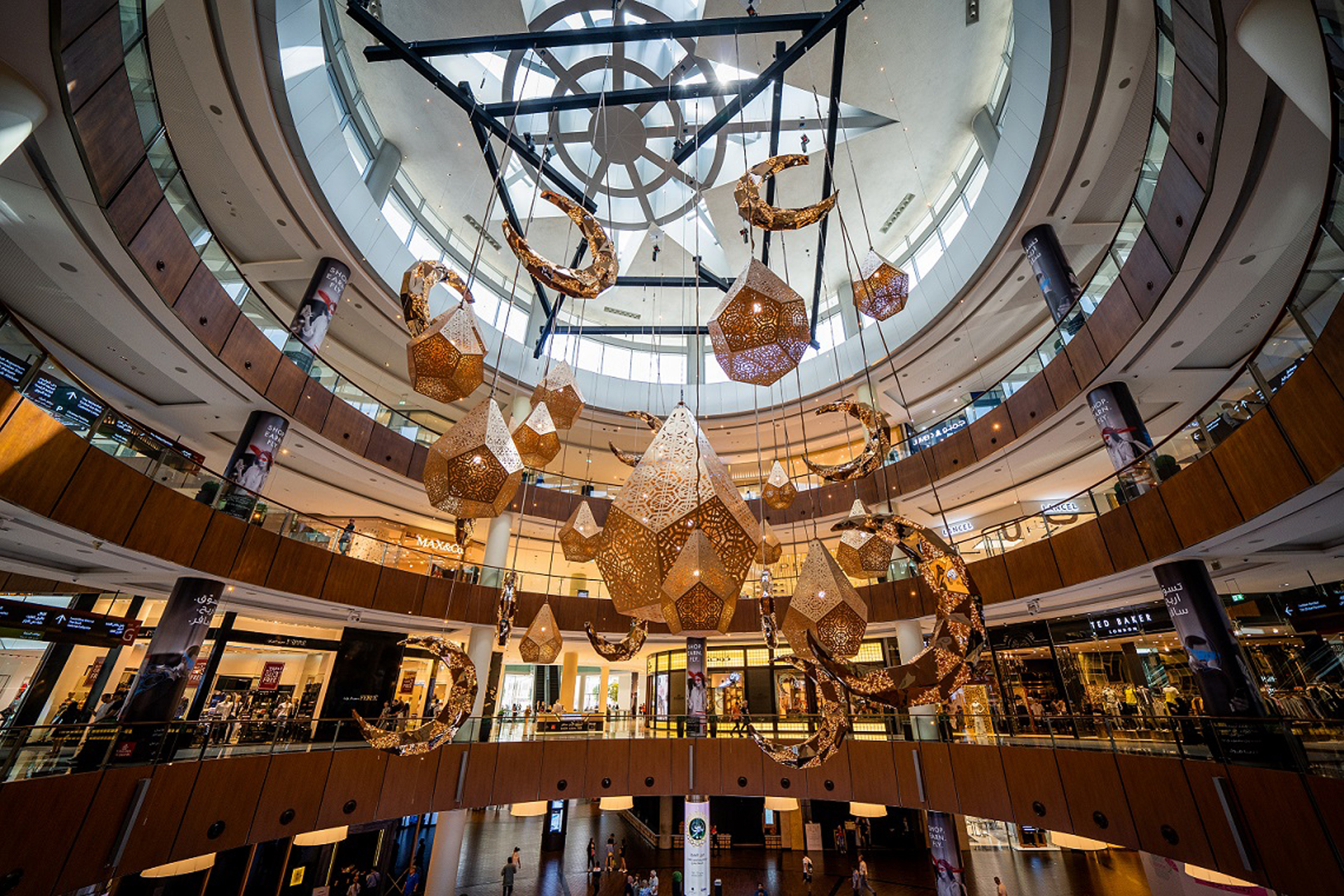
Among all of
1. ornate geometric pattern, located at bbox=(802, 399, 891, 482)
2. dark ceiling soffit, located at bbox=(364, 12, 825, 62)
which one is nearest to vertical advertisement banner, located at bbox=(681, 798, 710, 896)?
ornate geometric pattern, located at bbox=(802, 399, 891, 482)

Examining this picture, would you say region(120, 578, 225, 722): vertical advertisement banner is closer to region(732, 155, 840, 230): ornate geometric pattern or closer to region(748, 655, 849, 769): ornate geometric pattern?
region(748, 655, 849, 769): ornate geometric pattern

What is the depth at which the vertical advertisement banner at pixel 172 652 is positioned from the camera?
340 inches

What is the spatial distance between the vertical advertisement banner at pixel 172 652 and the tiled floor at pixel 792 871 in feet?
32.0

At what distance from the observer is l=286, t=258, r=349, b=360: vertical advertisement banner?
12289 mm

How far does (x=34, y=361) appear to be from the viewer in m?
6.11

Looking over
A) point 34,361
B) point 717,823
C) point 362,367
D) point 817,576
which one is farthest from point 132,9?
point 717,823

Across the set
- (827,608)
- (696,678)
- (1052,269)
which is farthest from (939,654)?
(696,678)

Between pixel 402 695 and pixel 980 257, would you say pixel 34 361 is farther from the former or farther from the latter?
pixel 980 257

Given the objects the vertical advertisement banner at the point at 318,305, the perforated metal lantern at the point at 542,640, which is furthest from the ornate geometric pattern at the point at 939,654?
the vertical advertisement banner at the point at 318,305

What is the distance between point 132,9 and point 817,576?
9.09 metres

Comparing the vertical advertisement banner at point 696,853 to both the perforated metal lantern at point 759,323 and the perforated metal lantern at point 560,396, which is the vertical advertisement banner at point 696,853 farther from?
the perforated metal lantern at point 759,323

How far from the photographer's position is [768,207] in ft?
11.3

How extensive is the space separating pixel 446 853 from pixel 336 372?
11808 mm

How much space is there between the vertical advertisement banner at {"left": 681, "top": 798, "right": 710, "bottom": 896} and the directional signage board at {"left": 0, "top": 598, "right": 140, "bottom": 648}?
1408cm
